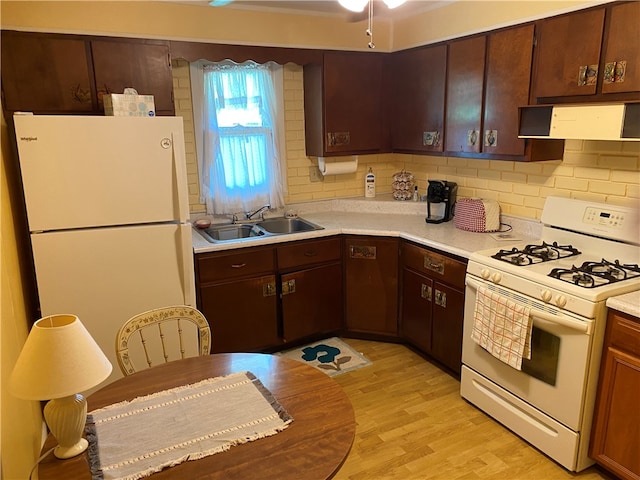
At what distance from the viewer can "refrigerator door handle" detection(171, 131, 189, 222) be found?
8.20ft

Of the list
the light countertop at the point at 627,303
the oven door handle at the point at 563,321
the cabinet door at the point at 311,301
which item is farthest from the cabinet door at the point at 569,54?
the cabinet door at the point at 311,301

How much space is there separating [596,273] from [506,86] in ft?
4.02

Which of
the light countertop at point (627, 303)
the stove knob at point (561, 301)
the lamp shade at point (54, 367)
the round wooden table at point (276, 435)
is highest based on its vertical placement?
the lamp shade at point (54, 367)

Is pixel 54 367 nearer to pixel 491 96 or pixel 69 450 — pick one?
pixel 69 450

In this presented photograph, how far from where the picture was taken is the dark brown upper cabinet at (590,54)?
218 centimetres

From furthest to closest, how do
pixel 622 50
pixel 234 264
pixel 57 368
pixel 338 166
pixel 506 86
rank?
pixel 338 166, pixel 234 264, pixel 506 86, pixel 622 50, pixel 57 368

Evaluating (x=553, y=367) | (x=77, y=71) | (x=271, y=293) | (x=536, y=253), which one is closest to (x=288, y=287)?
(x=271, y=293)

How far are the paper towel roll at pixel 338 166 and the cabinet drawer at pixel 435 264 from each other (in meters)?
0.96

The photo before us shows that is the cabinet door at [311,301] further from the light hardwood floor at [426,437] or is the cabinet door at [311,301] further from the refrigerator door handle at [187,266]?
the refrigerator door handle at [187,266]

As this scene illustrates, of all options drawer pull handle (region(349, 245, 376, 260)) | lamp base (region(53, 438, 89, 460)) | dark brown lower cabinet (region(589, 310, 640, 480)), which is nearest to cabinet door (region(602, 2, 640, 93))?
dark brown lower cabinet (region(589, 310, 640, 480))

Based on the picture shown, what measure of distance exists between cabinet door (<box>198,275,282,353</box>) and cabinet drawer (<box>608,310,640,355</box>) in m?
1.96

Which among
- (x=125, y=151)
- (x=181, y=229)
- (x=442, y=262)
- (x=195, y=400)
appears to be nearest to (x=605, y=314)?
(x=442, y=262)

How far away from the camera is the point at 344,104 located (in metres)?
3.59

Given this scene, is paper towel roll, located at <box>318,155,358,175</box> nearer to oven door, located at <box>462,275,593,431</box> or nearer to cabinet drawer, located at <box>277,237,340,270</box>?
cabinet drawer, located at <box>277,237,340,270</box>
